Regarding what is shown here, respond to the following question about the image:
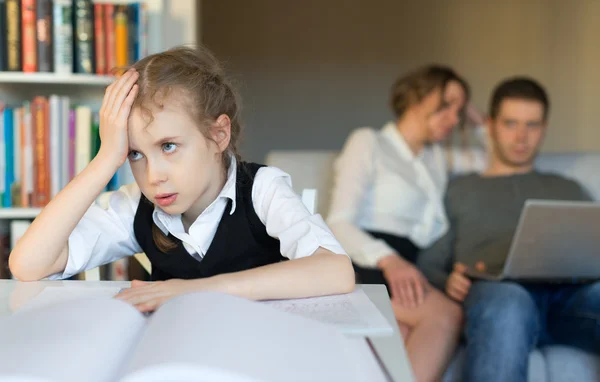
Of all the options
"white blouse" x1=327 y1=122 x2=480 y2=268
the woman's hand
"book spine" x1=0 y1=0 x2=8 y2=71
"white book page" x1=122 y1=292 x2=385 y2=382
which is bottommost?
"white blouse" x1=327 y1=122 x2=480 y2=268

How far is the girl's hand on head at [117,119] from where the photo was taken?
3.34ft

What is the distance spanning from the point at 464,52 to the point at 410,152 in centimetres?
208

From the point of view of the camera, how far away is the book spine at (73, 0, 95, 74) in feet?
6.40

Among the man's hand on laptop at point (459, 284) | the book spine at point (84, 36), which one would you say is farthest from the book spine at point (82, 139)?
the man's hand on laptop at point (459, 284)

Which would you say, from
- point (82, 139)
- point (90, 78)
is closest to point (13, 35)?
point (90, 78)

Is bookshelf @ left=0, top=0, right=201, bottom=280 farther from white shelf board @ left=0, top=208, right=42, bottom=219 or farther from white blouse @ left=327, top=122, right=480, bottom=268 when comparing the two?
white blouse @ left=327, top=122, right=480, bottom=268

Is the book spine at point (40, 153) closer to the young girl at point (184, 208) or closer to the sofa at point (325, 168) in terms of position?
the sofa at point (325, 168)

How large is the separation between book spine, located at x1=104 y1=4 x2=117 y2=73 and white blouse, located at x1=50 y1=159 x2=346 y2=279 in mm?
862

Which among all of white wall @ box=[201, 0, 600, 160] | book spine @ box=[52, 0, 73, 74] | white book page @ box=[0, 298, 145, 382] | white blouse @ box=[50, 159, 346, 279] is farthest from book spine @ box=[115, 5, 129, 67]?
white wall @ box=[201, 0, 600, 160]

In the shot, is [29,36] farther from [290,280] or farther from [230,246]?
[290,280]

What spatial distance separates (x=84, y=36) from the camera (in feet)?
6.44

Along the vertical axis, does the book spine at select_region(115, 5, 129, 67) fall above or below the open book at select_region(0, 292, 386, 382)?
above

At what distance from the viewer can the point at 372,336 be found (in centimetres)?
69

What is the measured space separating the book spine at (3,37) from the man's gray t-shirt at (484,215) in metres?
1.28
